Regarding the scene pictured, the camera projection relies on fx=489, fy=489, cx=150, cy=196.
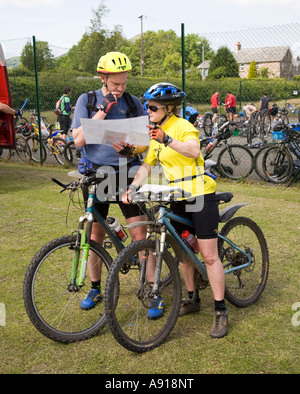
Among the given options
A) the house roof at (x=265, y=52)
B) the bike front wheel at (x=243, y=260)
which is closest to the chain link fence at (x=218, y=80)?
the house roof at (x=265, y=52)

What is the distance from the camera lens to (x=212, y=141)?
9.52m

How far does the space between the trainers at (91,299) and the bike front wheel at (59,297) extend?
1.4 inches

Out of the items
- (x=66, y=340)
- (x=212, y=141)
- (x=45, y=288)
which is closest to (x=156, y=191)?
(x=66, y=340)

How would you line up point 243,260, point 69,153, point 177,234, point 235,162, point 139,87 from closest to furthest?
point 177,234, point 243,260, point 235,162, point 69,153, point 139,87

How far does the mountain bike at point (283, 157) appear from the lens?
→ 29.7 ft

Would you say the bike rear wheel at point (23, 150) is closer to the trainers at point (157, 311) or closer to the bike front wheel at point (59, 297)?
the bike front wheel at point (59, 297)

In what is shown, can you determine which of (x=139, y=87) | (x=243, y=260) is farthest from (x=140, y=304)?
(x=139, y=87)

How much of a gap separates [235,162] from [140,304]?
6.55 m

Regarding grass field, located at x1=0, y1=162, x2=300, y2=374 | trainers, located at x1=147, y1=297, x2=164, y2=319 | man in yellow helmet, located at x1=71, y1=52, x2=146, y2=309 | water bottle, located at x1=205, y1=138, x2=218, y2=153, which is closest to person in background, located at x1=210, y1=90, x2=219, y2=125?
water bottle, located at x1=205, y1=138, x2=218, y2=153

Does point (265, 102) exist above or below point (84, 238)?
above

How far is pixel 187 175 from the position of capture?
337 centimetres

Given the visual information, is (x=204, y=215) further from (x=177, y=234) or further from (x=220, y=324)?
(x=220, y=324)

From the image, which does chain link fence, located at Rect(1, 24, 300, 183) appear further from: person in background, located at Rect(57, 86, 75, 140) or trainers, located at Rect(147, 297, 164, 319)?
trainers, located at Rect(147, 297, 164, 319)
